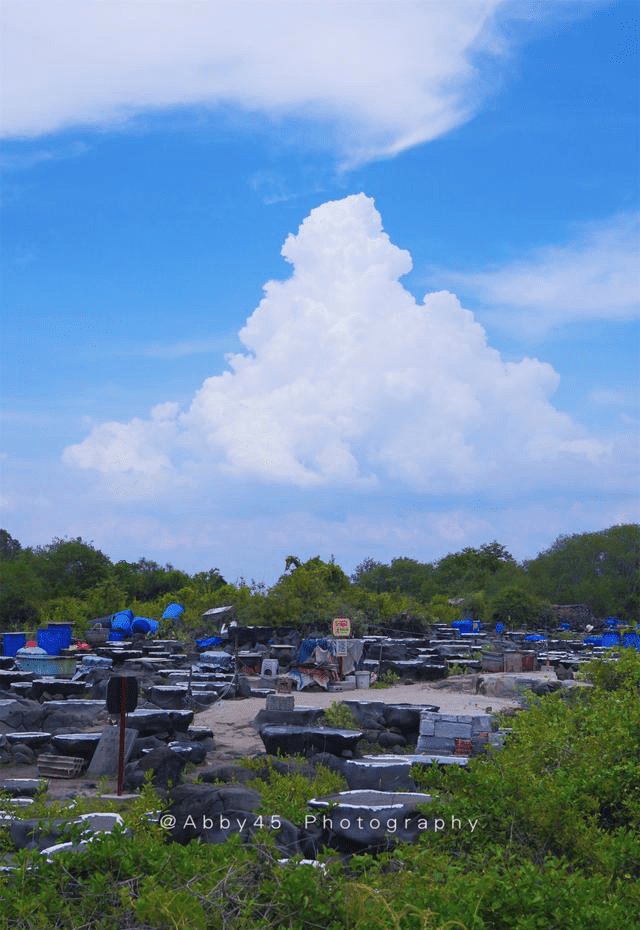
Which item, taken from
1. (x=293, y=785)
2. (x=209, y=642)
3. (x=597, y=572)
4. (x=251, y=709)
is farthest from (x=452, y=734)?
(x=597, y=572)

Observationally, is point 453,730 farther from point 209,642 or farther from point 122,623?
point 122,623

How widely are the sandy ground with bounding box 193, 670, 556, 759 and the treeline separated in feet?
29.3

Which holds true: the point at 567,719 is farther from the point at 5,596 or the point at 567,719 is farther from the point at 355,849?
the point at 5,596

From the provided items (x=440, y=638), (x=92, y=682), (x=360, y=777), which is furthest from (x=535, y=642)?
(x=360, y=777)

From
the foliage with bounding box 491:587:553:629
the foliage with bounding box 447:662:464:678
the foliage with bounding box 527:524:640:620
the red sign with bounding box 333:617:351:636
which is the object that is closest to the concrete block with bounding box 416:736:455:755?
the foliage with bounding box 447:662:464:678

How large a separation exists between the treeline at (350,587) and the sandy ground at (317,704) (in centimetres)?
893

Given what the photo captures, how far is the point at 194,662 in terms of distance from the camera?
81.4 feet

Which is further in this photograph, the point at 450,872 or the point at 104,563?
the point at 104,563

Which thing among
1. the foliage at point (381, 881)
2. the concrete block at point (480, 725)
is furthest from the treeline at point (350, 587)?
the foliage at point (381, 881)

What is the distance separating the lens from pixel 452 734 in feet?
39.6

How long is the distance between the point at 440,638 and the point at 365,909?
3035cm

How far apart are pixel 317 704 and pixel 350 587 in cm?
1615

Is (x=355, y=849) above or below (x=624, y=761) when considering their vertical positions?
below

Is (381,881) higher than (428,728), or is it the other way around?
(381,881)
